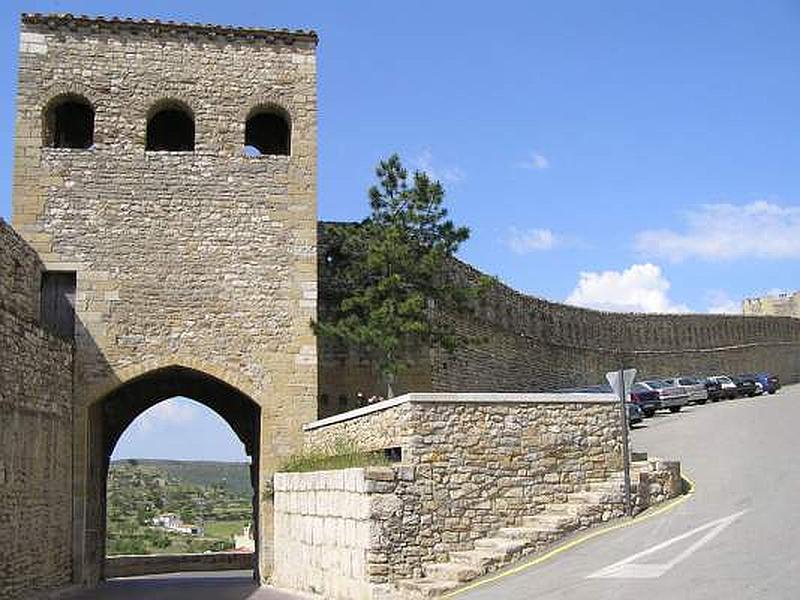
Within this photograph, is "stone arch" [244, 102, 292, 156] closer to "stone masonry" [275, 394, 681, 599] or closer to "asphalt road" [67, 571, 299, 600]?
"stone masonry" [275, 394, 681, 599]

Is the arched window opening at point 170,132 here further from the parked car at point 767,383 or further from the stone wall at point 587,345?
the parked car at point 767,383

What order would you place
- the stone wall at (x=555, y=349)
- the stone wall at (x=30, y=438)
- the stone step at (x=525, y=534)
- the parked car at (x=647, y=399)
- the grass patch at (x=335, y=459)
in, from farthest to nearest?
the parked car at (x=647, y=399) → the stone wall at (x=555, y=349) → the stone wall at (x=30, y=438) → the grass patch at (x=335, y=459) → the stone step at (x=525, y=534)

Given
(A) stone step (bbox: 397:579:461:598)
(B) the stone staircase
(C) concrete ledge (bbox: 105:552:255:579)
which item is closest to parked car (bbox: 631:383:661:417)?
(C) concrete ledge (bbox: 105:552:255:579)

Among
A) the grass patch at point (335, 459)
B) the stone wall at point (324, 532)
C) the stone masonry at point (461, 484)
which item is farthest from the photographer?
the grass patch at point (335, 459)

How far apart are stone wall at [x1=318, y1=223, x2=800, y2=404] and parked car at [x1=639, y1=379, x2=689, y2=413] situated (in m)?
4.26

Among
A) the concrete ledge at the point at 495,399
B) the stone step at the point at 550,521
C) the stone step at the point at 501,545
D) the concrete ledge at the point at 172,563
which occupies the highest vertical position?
the concrete ledge at the point at 495,399

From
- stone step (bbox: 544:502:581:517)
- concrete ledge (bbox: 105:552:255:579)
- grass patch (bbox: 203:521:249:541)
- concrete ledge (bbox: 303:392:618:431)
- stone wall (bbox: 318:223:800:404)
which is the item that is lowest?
grass patch (bbox: 203:521:249:541)

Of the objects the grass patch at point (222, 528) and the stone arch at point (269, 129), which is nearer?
the stone arch at point (269, 129)

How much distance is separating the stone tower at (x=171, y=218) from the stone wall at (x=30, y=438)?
2.39ft

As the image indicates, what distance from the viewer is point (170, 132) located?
83.7ft

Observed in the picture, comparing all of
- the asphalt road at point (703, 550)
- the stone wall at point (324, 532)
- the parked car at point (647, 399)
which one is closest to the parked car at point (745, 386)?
the parked car at point (647, 399)

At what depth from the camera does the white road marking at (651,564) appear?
11.2 m

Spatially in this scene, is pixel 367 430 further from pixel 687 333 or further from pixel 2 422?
pixel 687 333

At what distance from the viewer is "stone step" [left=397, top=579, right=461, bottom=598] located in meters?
13.0
